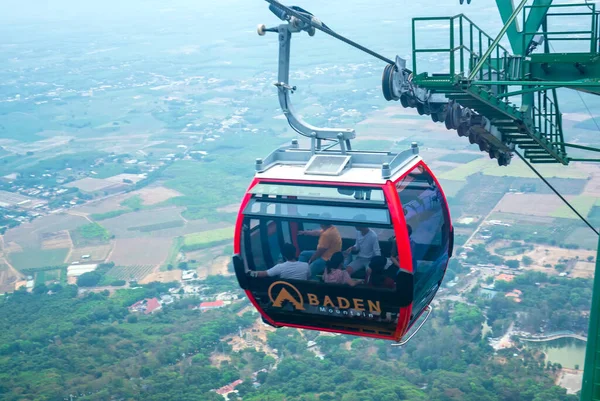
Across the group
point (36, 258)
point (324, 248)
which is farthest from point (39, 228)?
point (324, 248)

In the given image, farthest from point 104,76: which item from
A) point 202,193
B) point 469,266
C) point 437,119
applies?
point 437,119

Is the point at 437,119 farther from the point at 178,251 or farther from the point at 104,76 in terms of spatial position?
the point at 104,76

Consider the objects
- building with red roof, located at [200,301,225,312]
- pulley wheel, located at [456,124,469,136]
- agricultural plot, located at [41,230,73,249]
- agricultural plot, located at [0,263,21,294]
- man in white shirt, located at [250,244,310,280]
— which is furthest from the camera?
agricultural plot, located at [41,230,73,249]

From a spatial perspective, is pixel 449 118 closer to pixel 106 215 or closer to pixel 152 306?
pixel 152 306

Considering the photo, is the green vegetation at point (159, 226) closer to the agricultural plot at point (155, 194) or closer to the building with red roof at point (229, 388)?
the agricultural plot at point (155, 194)

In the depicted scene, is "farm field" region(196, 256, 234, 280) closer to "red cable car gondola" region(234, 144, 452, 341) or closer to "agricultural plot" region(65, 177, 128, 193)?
"agricultural plot" region(65, 177, 128, 193)

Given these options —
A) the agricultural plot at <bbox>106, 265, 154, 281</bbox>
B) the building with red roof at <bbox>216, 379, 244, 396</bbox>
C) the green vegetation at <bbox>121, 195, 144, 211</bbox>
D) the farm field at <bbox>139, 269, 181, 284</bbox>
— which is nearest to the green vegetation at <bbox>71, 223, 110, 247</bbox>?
the green vegetation at <bbox>121, 195, 144, 211</bbox>
